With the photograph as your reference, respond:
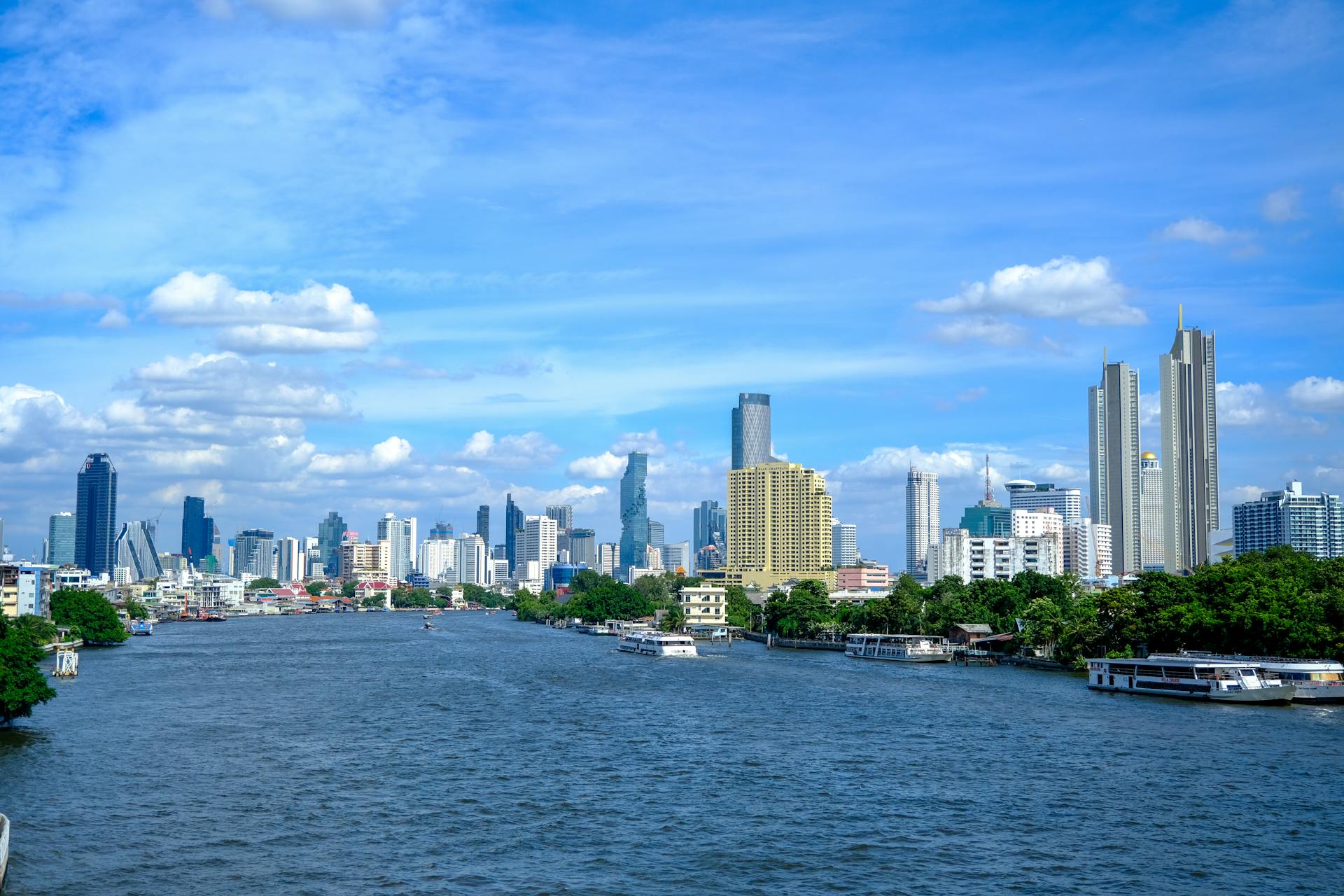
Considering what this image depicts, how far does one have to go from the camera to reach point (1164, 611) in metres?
74.6

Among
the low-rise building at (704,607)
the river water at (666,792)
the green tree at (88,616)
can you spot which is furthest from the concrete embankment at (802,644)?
the green tree at (88,616)

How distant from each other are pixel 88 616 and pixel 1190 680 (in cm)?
9885

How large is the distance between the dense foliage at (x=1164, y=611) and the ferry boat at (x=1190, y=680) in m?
5.87

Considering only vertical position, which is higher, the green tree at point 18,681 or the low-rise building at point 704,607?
the green tree at point 18,681

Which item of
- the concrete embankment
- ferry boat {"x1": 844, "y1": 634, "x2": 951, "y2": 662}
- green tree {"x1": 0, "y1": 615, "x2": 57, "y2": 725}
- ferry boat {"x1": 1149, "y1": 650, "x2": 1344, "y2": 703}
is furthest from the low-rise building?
green tree {"x1": 0, "y1": 615, "x2": 57, "y2": 725}

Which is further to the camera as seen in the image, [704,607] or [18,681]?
[704,607]

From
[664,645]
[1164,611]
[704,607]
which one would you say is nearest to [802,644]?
[664,645]

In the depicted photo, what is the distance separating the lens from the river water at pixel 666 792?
29375mm

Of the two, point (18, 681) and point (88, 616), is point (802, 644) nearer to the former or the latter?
point (88, 616)

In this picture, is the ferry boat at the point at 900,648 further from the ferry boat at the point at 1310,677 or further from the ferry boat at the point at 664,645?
the ferry boat at the point at 1310,677

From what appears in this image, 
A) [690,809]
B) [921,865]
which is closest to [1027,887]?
[921,865]

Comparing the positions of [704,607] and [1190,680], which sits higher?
[1190,680]

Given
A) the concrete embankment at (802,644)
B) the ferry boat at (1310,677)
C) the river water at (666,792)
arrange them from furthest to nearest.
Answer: the concrete embankment at (802,644) < the ferry boat at (1310,677) < the river water at (666,792)

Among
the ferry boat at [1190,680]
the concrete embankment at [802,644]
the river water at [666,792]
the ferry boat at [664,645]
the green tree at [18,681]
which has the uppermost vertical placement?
the green tree at [18,681]
